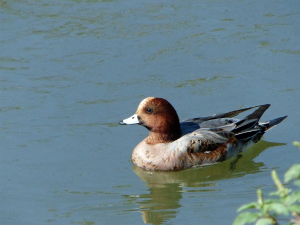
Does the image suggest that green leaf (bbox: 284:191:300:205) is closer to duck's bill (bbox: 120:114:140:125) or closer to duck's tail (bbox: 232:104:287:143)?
duck's bill (bbox: 120:114:140:125)

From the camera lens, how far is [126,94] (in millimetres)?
9484

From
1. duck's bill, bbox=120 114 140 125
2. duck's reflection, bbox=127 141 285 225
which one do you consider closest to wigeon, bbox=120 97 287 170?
duck's bill, bbox=120 114 140 125

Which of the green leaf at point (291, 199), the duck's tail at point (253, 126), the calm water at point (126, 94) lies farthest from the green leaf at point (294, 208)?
the duck's tail at point (253, 126)

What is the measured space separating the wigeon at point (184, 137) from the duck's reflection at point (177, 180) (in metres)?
0.10

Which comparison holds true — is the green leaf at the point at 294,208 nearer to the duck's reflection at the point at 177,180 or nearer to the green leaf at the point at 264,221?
the green leaf at the point at 264,221

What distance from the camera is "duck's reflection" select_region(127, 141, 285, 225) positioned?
261 inches

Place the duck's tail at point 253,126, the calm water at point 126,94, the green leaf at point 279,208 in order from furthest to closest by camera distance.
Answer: the duck's tail at point 253,126
the calm water at point 126,94
the green leaf at point 279,208

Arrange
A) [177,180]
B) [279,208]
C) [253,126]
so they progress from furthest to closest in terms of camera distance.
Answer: [253,126] → [177,180] → [279,208]

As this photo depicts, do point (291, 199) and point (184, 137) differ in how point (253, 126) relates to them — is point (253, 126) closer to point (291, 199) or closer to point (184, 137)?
point (184, 137)

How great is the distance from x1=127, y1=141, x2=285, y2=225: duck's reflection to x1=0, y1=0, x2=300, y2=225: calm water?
0.6 inches

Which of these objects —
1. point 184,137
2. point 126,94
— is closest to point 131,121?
point 184,137

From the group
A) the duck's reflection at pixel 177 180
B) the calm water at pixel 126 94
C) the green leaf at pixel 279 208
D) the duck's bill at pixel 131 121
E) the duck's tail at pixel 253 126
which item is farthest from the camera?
the duck's tail at pixel 253 126

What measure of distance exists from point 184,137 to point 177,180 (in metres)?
0.63

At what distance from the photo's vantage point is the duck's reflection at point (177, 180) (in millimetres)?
6629
